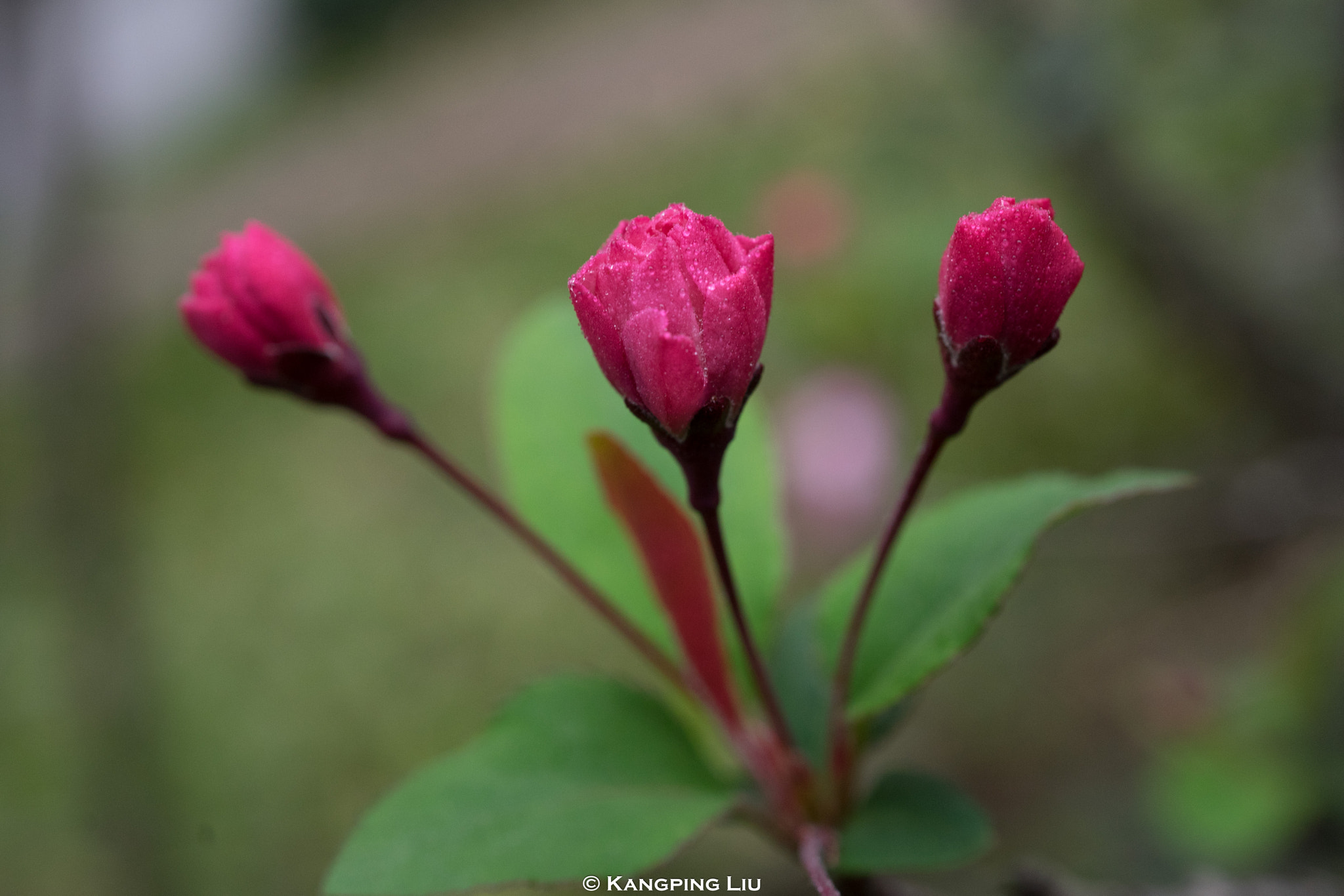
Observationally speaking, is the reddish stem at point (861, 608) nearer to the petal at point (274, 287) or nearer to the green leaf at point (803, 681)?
the green leaf at point (803, 681)

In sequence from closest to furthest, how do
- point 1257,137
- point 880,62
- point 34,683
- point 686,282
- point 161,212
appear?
point 686,282 < point 1257,137 < point 34,683 < point 880,62 < point 161,212

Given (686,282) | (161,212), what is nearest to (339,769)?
(686,282)

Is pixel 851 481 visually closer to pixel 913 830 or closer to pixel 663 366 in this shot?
pixel 913 830

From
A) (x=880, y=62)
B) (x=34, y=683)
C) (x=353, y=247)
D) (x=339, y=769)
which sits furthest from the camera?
(x=353, y=247)

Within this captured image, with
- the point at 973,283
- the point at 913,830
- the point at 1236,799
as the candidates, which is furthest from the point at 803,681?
the point at 1236,799

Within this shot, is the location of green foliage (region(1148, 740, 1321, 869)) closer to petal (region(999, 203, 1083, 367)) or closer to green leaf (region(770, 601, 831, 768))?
green leaf (region(770, 601, 831, 768))

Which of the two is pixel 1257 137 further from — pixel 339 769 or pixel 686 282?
pixel 339 769
